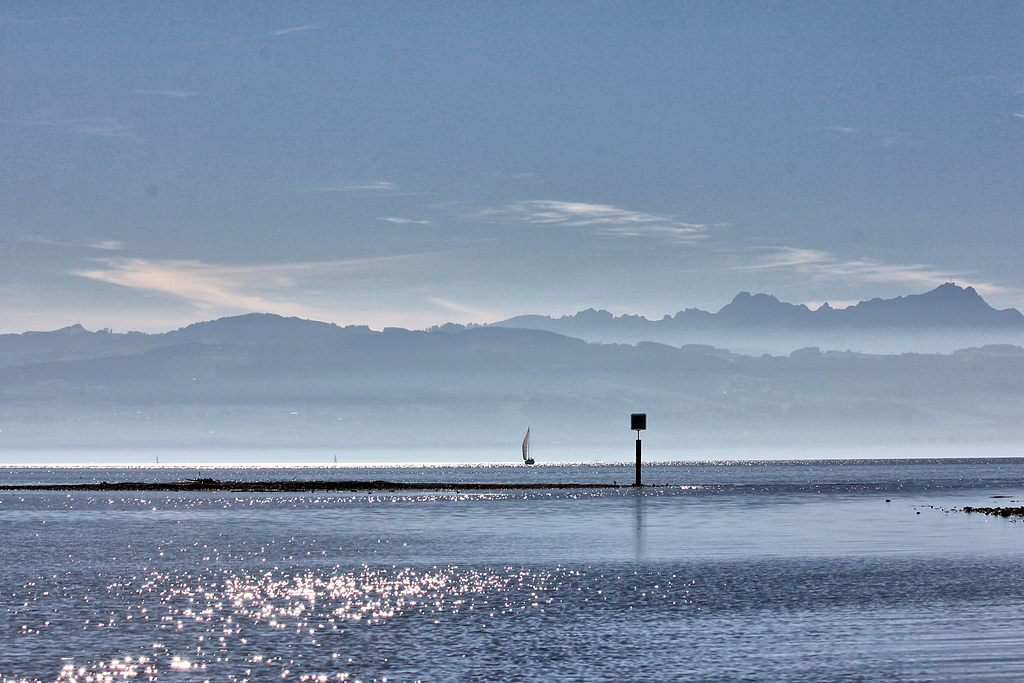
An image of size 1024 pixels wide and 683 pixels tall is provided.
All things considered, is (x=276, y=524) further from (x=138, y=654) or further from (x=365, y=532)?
(x=138, y=654)

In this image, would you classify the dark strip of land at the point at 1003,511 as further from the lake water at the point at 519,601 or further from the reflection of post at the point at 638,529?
the reflection of post at the point at 638,529

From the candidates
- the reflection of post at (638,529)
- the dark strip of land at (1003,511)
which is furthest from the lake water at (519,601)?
the dark strip of land at (1003,511)

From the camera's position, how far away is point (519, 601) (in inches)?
1677

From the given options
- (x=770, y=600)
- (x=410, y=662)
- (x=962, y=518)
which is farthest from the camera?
(x=962, y=518)

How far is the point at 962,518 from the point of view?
308ft

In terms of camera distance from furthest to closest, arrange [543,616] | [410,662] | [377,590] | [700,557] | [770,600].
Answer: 1. [700,557]
2. [377,590]
3. [770,600]
4. [543,616]
5. [410,662]

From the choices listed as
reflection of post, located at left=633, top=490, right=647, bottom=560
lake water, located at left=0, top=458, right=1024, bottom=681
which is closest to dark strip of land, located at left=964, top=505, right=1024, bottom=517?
lake water, located at left=0, top=458, right=1024, bottom=681

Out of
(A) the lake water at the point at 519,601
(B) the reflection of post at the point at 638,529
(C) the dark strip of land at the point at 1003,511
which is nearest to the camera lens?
(A) the lake water at the point at 519,601

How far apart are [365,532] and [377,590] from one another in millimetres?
38447

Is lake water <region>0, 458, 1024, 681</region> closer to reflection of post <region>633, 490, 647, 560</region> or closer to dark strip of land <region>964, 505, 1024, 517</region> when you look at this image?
reflection of post <region>633, 490, 647, 560</region>

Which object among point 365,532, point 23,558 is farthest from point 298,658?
point 365,532

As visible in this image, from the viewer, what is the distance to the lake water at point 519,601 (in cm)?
2898

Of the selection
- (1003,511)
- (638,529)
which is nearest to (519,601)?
(638,529)

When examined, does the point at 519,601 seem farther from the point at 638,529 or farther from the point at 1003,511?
the point at 1003,511
